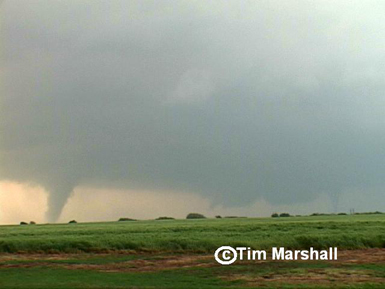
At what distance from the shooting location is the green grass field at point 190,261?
24281mm

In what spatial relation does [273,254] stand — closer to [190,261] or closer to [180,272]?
[190,261]

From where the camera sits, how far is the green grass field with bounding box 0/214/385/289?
24281 millimetres

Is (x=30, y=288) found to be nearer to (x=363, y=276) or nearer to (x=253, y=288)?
(x=253, y=288)

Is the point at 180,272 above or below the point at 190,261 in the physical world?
below

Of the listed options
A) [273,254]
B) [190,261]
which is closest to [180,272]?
[190,261]

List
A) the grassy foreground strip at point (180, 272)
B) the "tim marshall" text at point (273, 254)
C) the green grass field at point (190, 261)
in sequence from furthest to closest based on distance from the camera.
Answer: the "tim marshall" text at point (273, 254), the green grass field at point (190, 261), the grassy foreground strip at point (180, 272)

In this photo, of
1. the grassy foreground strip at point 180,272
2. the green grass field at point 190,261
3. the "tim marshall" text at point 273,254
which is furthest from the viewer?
the "tim marshall" text at point 273,254

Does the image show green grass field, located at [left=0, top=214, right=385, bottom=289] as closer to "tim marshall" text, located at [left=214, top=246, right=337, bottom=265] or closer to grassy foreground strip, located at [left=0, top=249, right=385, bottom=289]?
grassy foreground strip, located at [left=0, top=249, right=385, bottom=289]

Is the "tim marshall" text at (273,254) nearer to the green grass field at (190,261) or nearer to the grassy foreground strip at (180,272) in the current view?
the green grass field at (190,261)

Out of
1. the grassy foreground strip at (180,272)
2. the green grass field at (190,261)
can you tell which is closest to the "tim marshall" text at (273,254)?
the green grass field at (190,261)

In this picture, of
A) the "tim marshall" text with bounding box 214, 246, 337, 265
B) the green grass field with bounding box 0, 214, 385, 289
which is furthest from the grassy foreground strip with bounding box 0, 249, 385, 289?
the "tim marshall" text with bounding box 214, 246, 337, 265

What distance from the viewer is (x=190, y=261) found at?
31.6 metres

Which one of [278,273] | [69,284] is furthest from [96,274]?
[278,273]

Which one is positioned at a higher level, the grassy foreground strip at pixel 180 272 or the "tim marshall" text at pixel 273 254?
the "tim marshall" text at pixel 273 254
